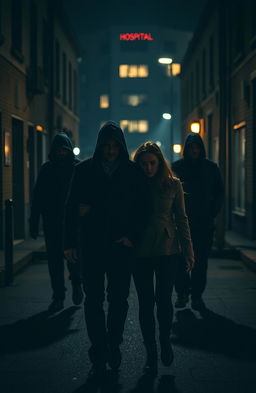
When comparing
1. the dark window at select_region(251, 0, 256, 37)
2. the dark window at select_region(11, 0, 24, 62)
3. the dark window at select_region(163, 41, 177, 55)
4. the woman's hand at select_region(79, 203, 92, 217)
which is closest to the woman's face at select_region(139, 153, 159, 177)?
the woman's hand at select_region(79, 203, 92, 217)

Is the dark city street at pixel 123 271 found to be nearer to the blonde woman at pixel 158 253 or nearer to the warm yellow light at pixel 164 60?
the blonde woman at pixel 158 253

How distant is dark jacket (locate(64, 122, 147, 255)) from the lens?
476 centimetres

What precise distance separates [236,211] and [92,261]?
12533mm

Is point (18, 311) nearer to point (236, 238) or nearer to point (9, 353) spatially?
point (9, 353)

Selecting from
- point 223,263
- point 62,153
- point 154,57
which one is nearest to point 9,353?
point 62,153

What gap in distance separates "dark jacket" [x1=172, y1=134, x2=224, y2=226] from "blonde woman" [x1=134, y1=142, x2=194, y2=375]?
211cm

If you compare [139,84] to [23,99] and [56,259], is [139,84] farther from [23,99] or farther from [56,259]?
[56,259]

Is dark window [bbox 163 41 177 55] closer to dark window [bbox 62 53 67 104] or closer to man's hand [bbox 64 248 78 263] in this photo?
dark window [bbox 62 53 67 104]

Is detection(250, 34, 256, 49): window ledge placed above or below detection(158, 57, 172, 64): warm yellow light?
below

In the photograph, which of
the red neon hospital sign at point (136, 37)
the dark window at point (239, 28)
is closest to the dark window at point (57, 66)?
the dark window at point (239, 28)

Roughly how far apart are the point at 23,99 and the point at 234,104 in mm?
5400

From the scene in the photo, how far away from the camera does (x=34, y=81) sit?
15.8 m

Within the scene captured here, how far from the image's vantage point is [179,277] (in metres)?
7.46

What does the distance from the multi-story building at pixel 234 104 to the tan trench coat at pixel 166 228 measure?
7.78 metres
